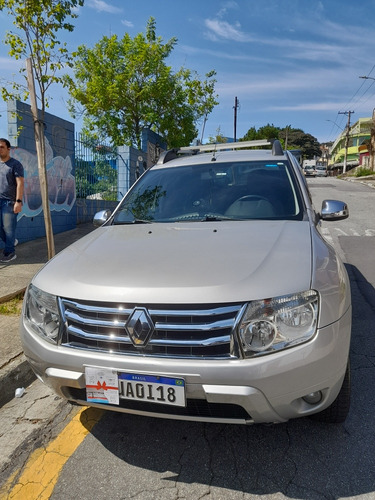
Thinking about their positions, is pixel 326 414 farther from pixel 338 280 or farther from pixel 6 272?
pixel 6 272

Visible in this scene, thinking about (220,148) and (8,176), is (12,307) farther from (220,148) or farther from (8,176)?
(220,148)

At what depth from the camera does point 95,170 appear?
34.2 ft

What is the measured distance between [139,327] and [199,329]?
11.1 inches

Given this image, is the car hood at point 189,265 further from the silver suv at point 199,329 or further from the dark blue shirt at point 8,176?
the dark blue shirt at point 8,176

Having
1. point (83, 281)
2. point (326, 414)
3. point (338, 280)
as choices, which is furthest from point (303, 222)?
point (83, 281)

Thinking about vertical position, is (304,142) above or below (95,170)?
above

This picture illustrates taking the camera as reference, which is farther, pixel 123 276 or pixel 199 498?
pixel 123 276

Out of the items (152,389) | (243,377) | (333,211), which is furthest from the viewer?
(333,211)

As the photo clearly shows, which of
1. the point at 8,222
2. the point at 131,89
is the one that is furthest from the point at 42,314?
the point at 131,89

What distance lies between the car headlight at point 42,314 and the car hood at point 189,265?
0.19 ft

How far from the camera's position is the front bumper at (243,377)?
174 cm

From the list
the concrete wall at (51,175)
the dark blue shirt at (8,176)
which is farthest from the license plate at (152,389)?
the concrete wall at (51,175)

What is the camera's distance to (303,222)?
106 inches

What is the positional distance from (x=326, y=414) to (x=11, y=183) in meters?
5.31
